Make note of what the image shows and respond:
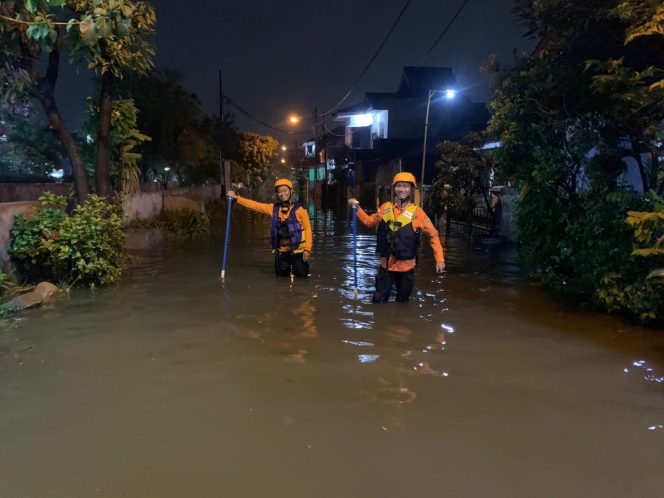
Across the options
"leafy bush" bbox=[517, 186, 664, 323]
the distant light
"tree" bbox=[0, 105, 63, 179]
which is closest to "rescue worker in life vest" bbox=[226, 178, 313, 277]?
"leafy bush" bbox=[517, 186, 664, 323]

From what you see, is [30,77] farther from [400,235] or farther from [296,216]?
[400,235]

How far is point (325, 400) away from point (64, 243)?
5.71m

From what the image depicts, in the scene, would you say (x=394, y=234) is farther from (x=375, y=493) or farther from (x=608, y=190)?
(x=375, y=493)

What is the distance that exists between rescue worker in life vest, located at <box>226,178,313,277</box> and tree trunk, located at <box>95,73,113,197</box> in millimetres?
2729

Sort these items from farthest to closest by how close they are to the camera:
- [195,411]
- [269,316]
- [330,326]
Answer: [269,316] → [330,326] → [195,411]

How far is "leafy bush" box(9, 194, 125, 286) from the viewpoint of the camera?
8.48 m

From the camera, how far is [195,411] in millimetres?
4523

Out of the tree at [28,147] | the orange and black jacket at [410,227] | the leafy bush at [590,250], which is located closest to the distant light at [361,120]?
the tree at [28,147]

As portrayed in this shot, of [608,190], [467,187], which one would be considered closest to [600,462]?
[608,190]

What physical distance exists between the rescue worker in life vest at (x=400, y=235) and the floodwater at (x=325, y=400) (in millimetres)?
449

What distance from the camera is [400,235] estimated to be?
7.79 m

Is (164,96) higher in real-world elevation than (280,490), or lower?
higher

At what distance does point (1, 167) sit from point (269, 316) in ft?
87.6

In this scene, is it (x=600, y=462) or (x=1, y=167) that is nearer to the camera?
(x=600, y=462)
